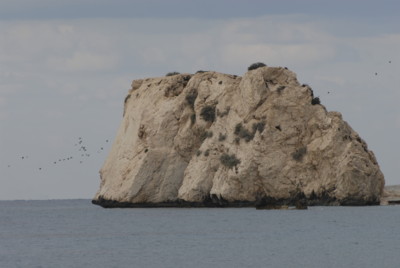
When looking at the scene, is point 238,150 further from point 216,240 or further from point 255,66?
point 216,240

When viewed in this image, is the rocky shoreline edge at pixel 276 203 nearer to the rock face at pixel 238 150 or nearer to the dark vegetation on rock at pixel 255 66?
the rock face at pixel 238 150

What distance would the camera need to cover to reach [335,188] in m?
92.7

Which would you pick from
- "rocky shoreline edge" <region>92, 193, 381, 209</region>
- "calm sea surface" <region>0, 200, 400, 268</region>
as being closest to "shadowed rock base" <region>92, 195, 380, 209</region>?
"rocky shoreline edge" <region>92, 193, 381, 209</region>

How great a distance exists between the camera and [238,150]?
316 feet

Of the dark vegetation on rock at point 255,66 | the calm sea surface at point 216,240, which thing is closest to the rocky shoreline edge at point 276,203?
the calm sea surface at point 216,240

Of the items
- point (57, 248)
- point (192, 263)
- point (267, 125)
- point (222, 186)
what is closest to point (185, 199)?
point (222, 186)

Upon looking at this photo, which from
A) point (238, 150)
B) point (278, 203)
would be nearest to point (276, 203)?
point (278, 203)

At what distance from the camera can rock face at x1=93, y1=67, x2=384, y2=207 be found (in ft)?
305

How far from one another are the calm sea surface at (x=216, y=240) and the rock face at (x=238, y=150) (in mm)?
4849

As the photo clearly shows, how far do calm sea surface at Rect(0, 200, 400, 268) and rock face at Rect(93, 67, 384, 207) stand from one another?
191 inches

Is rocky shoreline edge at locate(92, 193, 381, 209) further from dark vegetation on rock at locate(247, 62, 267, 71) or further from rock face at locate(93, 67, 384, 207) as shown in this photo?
dark vegetation on rock at locate(247, 62, 267, 71)

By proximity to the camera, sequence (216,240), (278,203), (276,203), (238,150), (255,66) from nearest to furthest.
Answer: (216,240) → (276,203) → (278,203) → (238,150) → (255,66)

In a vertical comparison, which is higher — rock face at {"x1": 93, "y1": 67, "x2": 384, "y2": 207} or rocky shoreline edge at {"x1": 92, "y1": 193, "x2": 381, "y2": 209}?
rock face at {"x1": 93, "y1": 67, "x2": 384, "y2": 207}

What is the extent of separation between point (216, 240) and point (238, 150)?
38.4 m
